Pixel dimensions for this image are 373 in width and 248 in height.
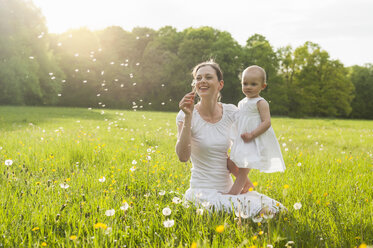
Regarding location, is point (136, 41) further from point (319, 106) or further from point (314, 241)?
point (314, 241)

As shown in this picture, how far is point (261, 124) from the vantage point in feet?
11.3

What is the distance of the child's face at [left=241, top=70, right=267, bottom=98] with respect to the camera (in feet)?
11.4

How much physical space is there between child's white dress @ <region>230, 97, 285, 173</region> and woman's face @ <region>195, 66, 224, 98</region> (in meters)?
0.43

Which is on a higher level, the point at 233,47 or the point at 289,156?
the point at 233,47

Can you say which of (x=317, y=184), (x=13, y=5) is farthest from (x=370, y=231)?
(x=13, y=5)

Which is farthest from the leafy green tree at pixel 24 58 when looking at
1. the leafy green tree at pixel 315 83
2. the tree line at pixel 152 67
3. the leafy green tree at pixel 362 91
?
the leafy green tree at pixel 362 91

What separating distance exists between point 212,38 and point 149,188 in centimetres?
4834

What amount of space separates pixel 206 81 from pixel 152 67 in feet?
135

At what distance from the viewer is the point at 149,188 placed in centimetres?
425

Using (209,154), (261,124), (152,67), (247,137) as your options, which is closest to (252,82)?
(261,124)

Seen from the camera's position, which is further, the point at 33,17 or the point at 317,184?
the point at 33,17

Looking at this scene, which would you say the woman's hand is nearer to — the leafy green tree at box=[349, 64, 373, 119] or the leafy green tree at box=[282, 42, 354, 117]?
the leafy green tree at box=[282, 42, 354, 117]

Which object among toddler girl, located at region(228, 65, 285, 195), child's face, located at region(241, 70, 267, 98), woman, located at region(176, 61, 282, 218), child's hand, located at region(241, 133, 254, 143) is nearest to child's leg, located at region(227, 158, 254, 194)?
woman, located at region(176, 61, 282, 218)

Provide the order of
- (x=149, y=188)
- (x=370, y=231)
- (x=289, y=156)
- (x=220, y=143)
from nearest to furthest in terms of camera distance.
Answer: (x=370, y=231)
(x=220, y=143)
(x=149, y=188)
(x=289, y=156)
